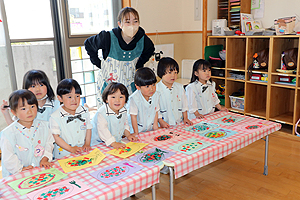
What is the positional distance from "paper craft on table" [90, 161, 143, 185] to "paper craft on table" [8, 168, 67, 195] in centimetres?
19

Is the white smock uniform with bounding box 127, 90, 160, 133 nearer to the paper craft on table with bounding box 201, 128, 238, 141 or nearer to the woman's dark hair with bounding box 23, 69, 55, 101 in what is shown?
the paper craft on table with bounding box 201, 128, 238, 141

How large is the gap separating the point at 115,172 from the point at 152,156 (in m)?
0.27

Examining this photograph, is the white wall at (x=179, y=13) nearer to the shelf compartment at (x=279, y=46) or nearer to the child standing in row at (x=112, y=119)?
the shelf compartment at (x=279, y=46)

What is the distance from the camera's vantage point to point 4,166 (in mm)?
1527

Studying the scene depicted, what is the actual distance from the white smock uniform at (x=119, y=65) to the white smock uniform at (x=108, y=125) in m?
0.65

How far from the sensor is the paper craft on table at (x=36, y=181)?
127 cm

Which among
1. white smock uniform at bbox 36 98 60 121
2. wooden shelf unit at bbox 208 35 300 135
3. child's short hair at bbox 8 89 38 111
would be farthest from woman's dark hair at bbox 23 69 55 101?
wooden shelf unit at bbox 208 35 300 135

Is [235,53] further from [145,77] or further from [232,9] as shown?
[145,77]

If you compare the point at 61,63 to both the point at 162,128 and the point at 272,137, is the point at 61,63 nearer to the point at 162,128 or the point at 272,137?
the point at 162,128

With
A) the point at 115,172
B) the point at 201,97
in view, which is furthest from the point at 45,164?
the point at 201,97

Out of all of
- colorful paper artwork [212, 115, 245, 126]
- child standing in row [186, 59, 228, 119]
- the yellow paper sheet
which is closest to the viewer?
the yellow paper sheet

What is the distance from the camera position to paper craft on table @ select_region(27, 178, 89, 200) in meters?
1.19

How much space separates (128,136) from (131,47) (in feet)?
3.14

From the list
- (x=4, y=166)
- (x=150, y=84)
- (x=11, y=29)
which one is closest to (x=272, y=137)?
(x=150, y=84)
